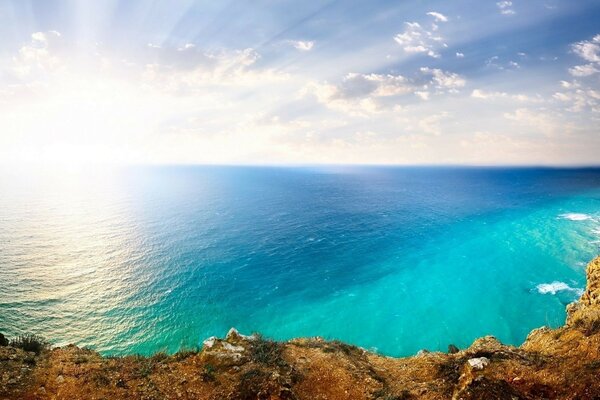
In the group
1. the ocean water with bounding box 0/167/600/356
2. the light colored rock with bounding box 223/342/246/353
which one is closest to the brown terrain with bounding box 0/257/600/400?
the light colored rock with bounding box 223/342/246/353

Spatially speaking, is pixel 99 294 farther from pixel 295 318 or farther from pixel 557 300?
pixel 557 300

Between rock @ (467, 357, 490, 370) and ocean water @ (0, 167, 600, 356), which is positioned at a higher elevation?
rock @ (467, 357, 490, 370)

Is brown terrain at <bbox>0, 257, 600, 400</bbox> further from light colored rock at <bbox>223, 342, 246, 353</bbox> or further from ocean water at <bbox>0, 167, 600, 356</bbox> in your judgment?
ocean water at <bbox>0, 167, 600, 356</bbox>

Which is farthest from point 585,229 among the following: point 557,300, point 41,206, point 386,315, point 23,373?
point 41,206

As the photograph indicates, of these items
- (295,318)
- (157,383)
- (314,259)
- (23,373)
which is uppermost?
(23,373)

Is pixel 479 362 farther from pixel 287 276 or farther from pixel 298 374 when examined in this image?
pixel 287 276

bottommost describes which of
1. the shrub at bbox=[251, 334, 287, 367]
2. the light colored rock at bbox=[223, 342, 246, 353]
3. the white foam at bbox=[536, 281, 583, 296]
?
the white foam at bbox=[536, 281, 583, 296]

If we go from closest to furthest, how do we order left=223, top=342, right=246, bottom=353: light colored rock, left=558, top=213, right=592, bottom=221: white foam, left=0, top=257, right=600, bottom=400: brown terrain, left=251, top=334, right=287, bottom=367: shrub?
left=0, top=257, right=600, bottom=400: brown terrain, left=251, top=334, right=287, bottom=367: shrub, left=223, top=342, right=246, bottom=353: light colored rock, left=558, top=213, right=592, bottom=221: white foam

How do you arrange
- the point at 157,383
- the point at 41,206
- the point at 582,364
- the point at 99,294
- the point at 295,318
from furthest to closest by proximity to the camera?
the point at 41,206, the point at 99,294, the point at 295,318, the point at 157,383, the point at 582,364
